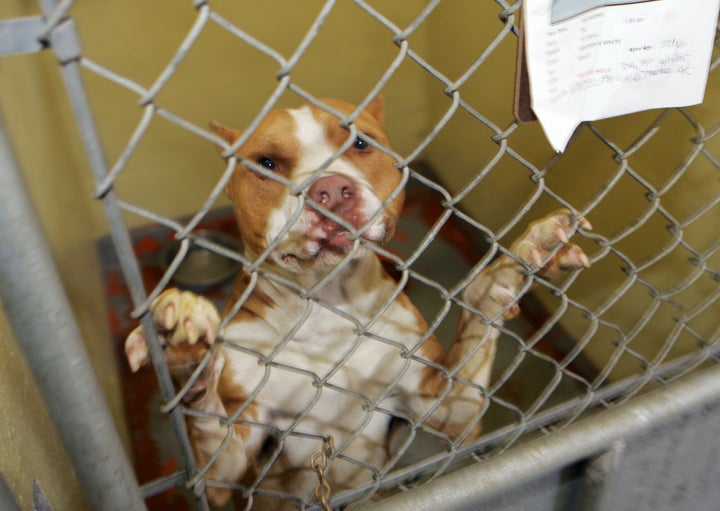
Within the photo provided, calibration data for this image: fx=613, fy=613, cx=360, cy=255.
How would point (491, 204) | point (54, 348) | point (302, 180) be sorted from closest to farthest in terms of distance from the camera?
point (54, 348) → point (302, 180) → point (491, 204)

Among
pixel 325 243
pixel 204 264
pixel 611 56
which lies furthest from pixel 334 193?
pixel 204 264

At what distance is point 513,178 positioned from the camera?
122 inches

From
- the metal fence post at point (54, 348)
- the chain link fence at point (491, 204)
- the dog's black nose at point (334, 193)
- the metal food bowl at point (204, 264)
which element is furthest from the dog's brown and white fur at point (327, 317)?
the metal food bowl at point (204, 264)

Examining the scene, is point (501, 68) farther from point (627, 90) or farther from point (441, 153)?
point (627, 90)

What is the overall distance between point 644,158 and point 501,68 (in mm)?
1108

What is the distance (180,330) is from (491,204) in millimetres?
2552

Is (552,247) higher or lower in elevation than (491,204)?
lower

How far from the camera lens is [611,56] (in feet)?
3.68

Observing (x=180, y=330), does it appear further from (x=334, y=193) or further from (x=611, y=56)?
(x=611, y=56)

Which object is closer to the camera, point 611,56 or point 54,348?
point 54,348

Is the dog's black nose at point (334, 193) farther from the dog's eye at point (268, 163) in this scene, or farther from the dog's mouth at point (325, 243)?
the dog's eye at point (268, 163)

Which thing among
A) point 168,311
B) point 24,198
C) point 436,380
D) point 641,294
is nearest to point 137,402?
point 436,380

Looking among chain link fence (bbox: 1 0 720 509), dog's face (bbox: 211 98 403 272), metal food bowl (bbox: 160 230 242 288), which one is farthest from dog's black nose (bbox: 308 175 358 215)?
metal food bowl (bbox: 160 230 242 288)

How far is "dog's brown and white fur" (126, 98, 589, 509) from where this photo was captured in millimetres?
1465
